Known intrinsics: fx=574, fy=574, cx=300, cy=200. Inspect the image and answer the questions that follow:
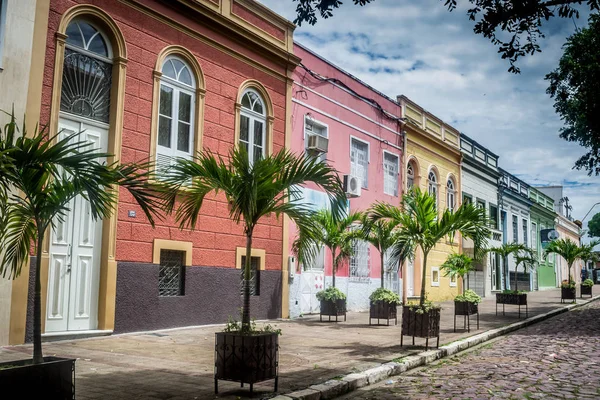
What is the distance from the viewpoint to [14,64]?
9258 mm

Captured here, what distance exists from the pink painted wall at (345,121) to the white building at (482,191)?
755cm

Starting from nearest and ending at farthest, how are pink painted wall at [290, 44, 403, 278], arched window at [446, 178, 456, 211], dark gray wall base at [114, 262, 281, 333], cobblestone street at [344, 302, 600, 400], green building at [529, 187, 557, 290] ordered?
1. cobblestone street at [344, 302, 600, 400]
2. dark gray wall base at [114, 262, 281, 333]
3. pink painted wall at [290, 44, 403, 278]
4. arched window at [446, 178, 456, 211]
5. green building at [529, 187, 557, 290]

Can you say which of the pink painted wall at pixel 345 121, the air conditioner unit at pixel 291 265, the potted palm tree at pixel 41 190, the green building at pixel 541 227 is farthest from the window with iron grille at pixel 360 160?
the green building at pixel 541 227

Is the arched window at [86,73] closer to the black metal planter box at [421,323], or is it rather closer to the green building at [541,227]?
the black metal planter box at [421,323]

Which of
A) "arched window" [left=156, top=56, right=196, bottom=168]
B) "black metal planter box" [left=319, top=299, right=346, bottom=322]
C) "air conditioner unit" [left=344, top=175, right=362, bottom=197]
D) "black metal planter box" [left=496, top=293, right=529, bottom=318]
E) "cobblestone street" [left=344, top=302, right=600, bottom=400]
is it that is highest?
"arched window" [left=156, top=56, right=196, bottom=168]

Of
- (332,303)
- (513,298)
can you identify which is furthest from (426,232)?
(513,298)

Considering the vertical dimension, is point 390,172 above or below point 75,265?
above

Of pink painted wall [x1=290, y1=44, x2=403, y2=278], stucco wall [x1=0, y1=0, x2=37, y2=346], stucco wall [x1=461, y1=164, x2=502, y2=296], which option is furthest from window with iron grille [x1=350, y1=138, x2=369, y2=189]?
stucco wall [x1=0, y1=0, x2=37, y2=346]

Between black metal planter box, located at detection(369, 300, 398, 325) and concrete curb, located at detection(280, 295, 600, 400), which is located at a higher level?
black metal planter box, located at detection(369, 300, 398, 325)

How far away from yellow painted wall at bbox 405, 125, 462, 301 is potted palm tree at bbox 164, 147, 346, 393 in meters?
15.5

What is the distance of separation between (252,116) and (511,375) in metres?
9.10

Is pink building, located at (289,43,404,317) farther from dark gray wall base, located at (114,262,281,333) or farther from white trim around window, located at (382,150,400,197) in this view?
dark gray wall base, located at (114,262,281,333)

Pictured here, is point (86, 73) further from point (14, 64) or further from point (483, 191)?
point (483, 191)

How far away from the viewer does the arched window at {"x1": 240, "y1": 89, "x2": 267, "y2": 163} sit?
47.0ft
